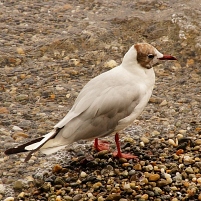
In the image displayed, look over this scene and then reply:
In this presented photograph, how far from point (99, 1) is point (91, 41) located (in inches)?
60.3

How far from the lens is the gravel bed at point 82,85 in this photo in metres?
4.59

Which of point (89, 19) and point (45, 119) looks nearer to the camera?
point (45, 119)

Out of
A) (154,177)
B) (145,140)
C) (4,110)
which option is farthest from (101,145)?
(4,110)

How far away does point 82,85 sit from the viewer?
656 centimetres

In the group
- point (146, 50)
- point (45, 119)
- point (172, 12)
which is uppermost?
point (146, 50)

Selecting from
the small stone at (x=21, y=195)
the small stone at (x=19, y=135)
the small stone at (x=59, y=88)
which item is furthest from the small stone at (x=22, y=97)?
the small stone at (x=21, y=195)

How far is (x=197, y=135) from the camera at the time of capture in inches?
209

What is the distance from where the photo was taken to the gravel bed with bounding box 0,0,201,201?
4.59m

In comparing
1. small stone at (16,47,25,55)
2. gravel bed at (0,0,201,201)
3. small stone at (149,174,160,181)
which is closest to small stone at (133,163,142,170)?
gravel bed at (0,0,201,201)

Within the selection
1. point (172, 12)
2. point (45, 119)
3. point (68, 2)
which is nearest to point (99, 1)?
point (68, 2)

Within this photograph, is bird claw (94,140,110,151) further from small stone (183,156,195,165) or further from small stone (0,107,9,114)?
small stone (0,107,9,114)

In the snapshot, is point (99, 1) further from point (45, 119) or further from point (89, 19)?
point (45, 119)

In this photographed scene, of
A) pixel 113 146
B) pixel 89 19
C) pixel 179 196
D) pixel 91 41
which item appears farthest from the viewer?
pixel 89 19

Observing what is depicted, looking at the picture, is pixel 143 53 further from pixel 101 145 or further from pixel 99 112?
pixel 101 145
